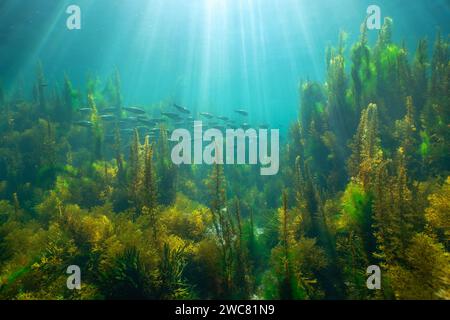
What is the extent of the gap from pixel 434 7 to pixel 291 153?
2203cm

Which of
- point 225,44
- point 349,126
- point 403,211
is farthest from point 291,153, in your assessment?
point 225,44

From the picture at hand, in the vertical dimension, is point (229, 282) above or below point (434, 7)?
below

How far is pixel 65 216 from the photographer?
561 centimetres

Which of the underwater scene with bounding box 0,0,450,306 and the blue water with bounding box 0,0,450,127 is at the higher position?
the blue water with bounding box 0,0,450,127

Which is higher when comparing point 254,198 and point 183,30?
point 183,30

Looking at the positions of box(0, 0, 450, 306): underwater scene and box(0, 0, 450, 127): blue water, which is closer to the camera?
box(0, 0, 450, 306): underwater scene

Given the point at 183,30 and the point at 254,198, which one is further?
the point at 183,30

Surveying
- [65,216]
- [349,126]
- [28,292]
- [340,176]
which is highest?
[349,126]

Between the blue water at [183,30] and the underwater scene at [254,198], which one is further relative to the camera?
the blue water at [183,30]

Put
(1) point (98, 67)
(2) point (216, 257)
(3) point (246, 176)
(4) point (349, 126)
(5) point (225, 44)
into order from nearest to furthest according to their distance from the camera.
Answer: (2) point (216, 257) → (4) point (349, 126) → (3) point (246, 176) → (5) point (225, 44) → (1) point (98, 67)

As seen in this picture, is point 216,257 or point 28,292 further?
point 216,257

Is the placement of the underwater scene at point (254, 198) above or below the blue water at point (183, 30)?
below

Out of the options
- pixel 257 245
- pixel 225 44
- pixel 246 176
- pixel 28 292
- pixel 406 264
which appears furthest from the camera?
pixel 225 44

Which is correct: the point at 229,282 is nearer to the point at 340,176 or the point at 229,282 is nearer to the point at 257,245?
the point at 257,245
